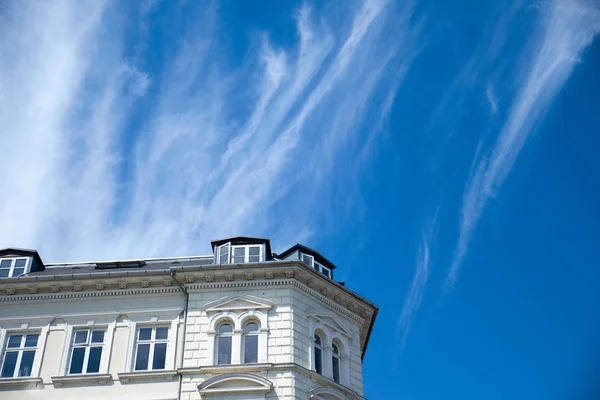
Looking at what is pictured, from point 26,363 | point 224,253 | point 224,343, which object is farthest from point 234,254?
point 26,363

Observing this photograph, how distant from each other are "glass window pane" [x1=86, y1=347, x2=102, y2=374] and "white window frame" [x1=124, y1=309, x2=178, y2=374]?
1.22m

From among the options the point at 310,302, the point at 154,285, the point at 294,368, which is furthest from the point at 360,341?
the point at 154,285

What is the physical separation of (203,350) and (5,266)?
1124 cm

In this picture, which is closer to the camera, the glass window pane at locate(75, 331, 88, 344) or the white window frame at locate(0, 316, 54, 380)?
the glass window pane at locate(75, 331, 88, 344)

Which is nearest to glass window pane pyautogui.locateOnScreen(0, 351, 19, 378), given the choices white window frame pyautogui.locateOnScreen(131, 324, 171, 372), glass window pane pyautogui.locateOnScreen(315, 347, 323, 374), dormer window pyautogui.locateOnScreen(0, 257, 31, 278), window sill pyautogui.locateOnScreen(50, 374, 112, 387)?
window sill pyautogui.locateOnScreen(50, 374, 112, 387)

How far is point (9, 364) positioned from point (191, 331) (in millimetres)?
7625

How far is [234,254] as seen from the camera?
35.4 metres

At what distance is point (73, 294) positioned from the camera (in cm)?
3441

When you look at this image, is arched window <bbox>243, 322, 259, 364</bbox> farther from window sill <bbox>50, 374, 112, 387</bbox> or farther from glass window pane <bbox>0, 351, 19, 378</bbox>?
glass window pane <bbox>0, 351, 19, 378</bbox>

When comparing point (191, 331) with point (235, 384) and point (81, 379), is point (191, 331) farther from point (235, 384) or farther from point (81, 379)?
point (81, 379)

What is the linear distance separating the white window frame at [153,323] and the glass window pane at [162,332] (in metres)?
0.17

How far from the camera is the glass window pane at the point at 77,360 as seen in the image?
3228cm

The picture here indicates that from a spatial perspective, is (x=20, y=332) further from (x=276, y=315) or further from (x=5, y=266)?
(x=276, y=315)

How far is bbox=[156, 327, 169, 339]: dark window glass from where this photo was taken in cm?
3306
